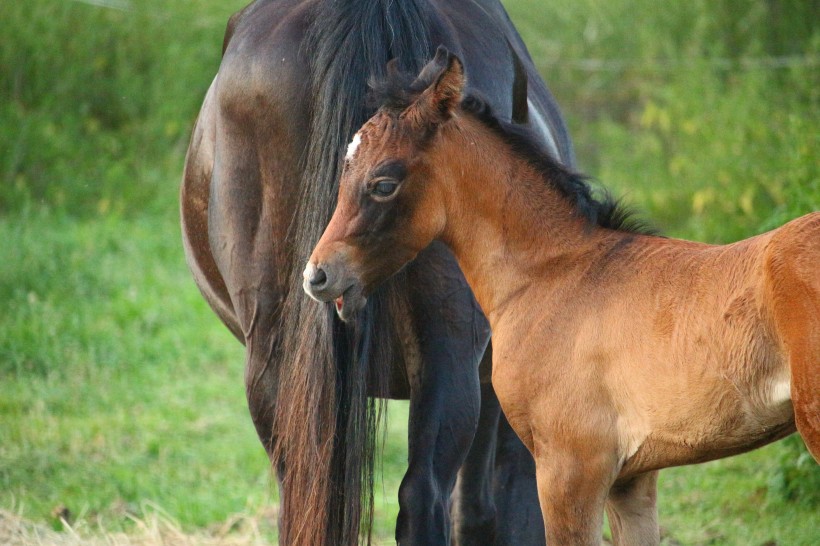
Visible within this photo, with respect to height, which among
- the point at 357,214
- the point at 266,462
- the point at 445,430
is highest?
the point at 357,214

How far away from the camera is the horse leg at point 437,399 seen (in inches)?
121

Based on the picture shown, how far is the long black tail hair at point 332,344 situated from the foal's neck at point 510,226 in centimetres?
32

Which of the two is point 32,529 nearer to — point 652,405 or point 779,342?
point 652,405

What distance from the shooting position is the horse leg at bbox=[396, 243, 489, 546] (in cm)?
307

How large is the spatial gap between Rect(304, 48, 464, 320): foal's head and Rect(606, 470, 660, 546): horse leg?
2.83 ft

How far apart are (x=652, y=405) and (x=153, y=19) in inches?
375

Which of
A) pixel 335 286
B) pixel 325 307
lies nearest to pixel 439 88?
pixel 335 286

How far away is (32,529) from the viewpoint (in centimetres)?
465

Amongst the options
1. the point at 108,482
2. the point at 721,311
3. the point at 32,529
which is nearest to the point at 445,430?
the point at 721,311

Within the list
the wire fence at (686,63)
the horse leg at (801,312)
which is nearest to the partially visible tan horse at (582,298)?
the horse leg at (801,312)

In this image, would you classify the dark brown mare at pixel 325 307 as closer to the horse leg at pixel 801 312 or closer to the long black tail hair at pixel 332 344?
the long black tail hair at pixel 332 344

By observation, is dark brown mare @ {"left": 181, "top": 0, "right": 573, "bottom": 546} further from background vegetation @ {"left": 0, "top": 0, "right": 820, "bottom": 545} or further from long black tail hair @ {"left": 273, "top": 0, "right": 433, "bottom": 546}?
Result: background vegetation @ {"left": 0, "top": 0, "right": 820, "bottom": 545}

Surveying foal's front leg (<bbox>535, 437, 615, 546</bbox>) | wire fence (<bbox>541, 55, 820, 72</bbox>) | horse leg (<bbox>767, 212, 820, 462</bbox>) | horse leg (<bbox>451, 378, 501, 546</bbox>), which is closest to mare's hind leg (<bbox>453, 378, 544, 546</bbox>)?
horse leg (<bbox>451, 378, 501, 546</bbox>)

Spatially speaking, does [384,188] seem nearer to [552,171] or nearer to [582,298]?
[552,171]
